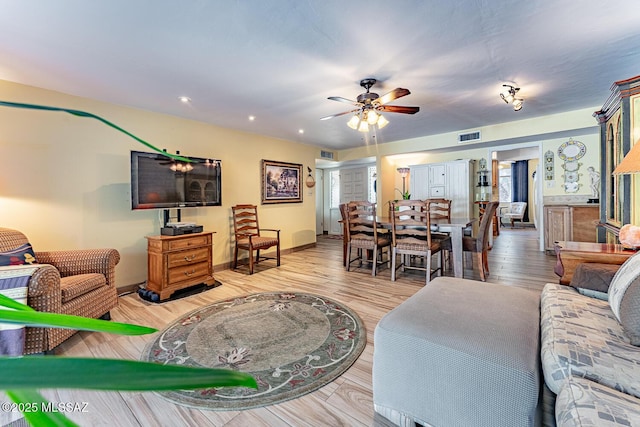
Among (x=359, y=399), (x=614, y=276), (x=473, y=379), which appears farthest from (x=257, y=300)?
(x=614, y=276)

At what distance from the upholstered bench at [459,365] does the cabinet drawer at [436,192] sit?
187 inches

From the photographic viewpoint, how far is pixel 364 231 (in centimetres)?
422

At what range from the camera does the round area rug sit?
1680 mm

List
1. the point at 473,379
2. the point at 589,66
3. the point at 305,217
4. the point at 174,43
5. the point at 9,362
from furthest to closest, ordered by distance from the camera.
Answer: the point at 305,217
the point at 589,66
the point at 174,43
the point at 473,379
the point at 9,362

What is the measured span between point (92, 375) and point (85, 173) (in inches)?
151

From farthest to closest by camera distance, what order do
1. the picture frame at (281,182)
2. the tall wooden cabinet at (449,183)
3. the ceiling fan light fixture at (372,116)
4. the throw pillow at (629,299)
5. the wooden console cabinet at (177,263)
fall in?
the tall wooden cabinet at (449,183), the picture frame at (281,182), the wooden console cabinet at (177,263), the ceiling fan light fixture at (372,116), the throw pillow at (629,299)

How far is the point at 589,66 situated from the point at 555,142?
268 cm

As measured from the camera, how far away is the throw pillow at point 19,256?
2.17m

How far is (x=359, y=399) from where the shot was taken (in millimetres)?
1628

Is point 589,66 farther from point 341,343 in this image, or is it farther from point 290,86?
point 341,343

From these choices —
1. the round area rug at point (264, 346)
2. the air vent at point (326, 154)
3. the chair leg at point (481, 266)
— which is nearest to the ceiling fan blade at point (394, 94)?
the round area rug at point (264, 346)

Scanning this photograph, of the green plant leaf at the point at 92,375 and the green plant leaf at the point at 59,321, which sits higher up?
the green plant leaf at the point at 59,321

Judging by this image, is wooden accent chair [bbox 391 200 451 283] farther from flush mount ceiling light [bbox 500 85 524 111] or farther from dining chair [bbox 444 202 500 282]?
flush mount ceiling light [bbox 500 85 524 111]

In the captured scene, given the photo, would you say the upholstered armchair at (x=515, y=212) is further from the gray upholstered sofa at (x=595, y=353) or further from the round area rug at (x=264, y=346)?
the round area rug at (x=264, y=346)
